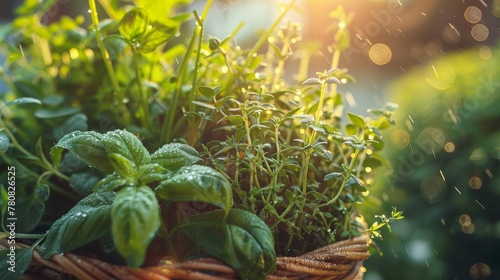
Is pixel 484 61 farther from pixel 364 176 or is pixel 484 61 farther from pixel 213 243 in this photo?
pixel 213 243

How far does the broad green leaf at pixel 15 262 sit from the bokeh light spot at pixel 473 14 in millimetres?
2346

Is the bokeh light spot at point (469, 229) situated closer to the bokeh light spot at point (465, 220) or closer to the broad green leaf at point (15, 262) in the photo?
the bokeh light spot at point (465, 220)

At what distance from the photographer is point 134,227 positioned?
0.45m

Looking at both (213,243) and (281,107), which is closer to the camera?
(213,243)

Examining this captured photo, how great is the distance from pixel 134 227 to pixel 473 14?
2421 millimetres

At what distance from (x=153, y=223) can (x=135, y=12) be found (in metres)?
0.31

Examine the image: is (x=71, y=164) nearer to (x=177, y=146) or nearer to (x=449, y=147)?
(x=177, y=146)

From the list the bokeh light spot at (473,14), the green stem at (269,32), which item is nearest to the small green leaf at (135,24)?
the green stem at (269,32)

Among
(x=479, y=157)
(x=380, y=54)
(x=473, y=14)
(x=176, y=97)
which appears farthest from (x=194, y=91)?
(x=380, y=54)

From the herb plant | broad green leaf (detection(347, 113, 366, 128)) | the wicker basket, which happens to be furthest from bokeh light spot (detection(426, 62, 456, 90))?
the wicker basket

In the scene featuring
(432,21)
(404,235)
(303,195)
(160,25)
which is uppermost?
(160,25)

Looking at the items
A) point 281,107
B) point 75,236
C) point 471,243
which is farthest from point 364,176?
point 471,243

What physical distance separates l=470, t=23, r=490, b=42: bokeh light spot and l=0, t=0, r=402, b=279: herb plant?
1.87 m

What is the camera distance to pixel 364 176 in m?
0.80
